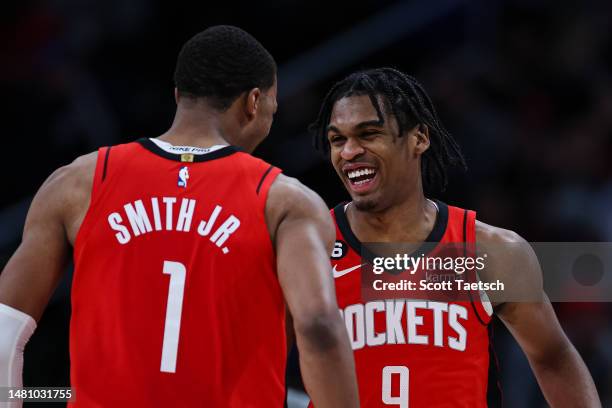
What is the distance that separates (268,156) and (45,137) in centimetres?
168

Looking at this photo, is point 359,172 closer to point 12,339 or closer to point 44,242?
point 44,242

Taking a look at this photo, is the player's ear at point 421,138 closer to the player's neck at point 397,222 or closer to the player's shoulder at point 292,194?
the player's neck at point 397,222

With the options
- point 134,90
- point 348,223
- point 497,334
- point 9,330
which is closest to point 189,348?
point 9,330

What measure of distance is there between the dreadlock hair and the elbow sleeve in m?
1.74

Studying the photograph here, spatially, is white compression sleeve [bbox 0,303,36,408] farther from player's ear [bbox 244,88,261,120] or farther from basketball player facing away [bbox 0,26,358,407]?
player's ear [bbox 244,88,261,120]

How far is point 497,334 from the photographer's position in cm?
638

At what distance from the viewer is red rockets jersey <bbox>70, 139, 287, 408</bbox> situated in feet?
8.49

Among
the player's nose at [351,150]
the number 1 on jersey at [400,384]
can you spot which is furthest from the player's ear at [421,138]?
the number 1 on jersey at [400,384]

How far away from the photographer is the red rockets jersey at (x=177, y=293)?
2.59 metres

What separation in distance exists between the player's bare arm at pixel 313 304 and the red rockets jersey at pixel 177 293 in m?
0.08

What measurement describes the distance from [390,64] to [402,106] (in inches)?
154

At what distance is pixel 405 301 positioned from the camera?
12.3 feet

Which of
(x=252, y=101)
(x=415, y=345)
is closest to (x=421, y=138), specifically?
(x=415, y=345)

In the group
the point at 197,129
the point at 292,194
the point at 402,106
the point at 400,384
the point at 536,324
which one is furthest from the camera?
the point at 402,106
